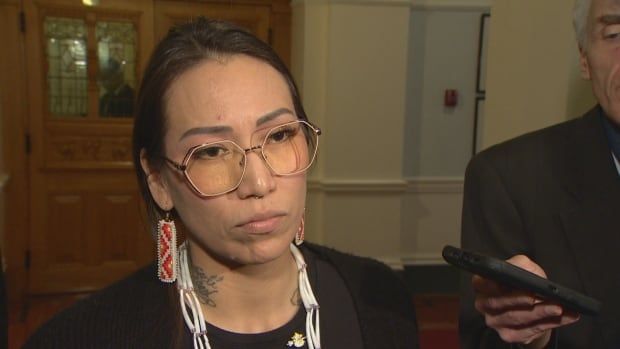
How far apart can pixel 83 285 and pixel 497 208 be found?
3.71 m

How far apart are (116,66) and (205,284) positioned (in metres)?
3.44

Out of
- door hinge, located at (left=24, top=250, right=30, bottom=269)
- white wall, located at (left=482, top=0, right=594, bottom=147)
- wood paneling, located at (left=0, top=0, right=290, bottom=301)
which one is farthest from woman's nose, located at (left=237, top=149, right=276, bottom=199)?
door hinge, located at (left=24, top=250, right=30, bottom=269)

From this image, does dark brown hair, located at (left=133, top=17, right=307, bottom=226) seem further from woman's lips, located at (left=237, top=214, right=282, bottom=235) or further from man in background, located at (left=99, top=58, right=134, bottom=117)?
man in background, located at (left=99, top=58, right=134, bottom=117)

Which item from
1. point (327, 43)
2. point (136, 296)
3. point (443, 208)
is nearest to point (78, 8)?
point (327, 43)

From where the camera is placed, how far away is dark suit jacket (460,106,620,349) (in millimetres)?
1104

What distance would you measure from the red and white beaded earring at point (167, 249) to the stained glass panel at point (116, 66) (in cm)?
336

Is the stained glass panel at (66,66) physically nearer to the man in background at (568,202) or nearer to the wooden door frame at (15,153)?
the wooden door frame at (15,153)

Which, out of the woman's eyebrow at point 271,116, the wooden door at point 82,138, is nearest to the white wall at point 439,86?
the wooden door at point 82,138

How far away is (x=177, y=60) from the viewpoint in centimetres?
91

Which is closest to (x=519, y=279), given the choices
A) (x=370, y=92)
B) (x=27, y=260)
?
(x=370, y=92)

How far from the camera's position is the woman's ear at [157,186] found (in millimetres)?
949

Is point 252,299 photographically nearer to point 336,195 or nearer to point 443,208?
point 336,195

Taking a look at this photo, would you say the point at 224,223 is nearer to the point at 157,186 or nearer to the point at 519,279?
the point at 157,186

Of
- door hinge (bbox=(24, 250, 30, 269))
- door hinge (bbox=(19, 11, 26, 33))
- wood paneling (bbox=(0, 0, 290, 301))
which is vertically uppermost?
door hinge (bbox=(19, 11, 26, 33))
